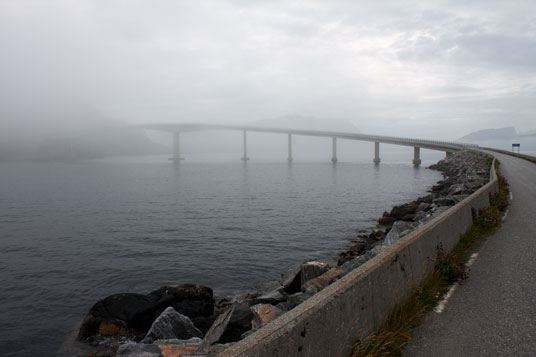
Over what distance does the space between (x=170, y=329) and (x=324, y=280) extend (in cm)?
297

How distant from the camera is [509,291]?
5383 millimetres

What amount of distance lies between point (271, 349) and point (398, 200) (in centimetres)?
3119

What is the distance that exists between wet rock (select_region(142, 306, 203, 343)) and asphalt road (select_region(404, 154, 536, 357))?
3.90m

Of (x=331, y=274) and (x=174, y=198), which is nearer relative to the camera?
(x=331, y=274)

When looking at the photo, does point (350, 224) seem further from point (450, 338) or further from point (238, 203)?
point (450, 338)

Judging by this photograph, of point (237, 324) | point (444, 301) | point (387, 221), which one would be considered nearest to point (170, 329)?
point (237, 324)

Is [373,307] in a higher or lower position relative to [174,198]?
higher

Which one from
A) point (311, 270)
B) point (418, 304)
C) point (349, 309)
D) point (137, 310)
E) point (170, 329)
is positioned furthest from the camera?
point (311, 270)

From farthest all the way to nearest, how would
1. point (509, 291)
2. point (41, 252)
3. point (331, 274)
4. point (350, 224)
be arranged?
point (350, 224) < point (41, 252) < point (331, 274) < point (509, 291)

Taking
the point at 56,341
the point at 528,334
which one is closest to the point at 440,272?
the point at 528,334

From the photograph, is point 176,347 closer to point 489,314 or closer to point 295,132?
point 489,314

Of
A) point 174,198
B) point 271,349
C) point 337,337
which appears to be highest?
point 271,349

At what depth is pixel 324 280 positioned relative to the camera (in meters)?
7.99

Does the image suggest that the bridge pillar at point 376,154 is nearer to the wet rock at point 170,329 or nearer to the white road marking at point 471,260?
the white road marking at point 471,260
